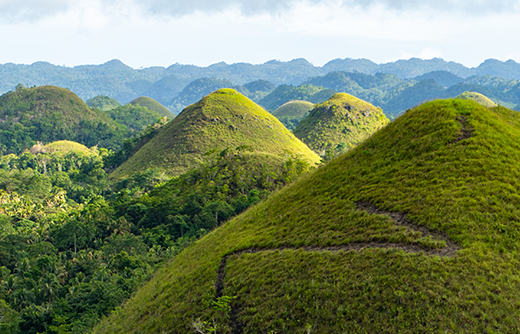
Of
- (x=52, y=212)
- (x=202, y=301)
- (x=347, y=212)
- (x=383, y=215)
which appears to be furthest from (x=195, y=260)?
(x=52, y=212)

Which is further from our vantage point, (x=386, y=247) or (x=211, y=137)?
(x=211, y=137)

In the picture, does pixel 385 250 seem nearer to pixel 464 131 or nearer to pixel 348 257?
pixel 348 257

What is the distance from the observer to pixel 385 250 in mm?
17594

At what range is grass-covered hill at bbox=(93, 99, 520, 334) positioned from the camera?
578 inches

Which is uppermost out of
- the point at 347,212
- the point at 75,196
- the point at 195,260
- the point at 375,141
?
the point at 375,141

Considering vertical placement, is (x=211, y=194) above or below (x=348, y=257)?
below

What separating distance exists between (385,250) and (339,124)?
130109mm

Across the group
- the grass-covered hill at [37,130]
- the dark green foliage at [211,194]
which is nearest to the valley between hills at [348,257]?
the dark green foliage at [211,194]

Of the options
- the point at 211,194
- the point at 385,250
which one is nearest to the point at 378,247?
the point at 385,250

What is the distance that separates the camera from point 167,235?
180ft

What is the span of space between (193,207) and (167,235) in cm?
743

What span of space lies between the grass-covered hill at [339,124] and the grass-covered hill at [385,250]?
103 m

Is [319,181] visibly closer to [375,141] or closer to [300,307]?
[375,141]

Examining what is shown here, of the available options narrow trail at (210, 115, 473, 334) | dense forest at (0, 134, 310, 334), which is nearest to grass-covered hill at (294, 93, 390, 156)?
dense forest at (0, 134, 310, 334)
